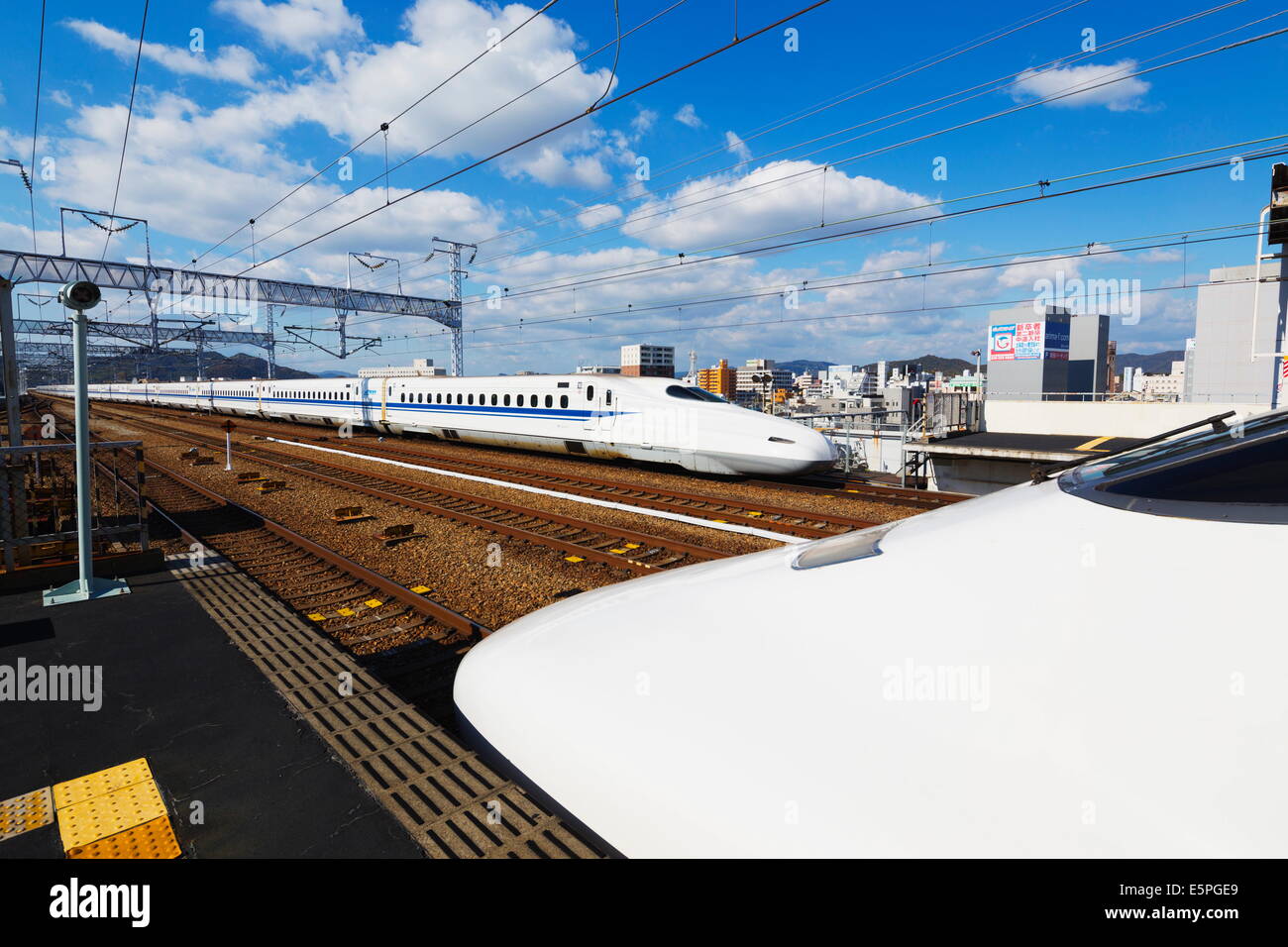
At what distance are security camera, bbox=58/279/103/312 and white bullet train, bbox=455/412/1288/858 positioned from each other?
19.8ft

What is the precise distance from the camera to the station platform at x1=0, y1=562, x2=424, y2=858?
2445 millimetres

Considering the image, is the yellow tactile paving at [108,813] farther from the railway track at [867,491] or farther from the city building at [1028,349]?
the city building at [1028,349]

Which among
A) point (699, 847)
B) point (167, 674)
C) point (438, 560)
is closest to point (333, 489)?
point (438, 560)

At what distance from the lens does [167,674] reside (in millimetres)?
4023

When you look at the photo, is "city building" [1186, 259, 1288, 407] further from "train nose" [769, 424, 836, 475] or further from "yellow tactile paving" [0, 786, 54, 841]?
"yellow tactile paving" [0, 786, 54, 841]

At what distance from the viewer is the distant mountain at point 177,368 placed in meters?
82.0

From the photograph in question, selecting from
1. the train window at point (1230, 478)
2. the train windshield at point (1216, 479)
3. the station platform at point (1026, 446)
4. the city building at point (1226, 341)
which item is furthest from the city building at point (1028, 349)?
the train window at point (1230, 478)

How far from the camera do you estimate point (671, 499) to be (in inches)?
506

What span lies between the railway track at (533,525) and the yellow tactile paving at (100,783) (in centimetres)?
539

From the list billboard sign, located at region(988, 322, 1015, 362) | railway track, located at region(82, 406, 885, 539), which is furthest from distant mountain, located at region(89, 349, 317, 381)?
billboard sign, located at region(988, 322, 1015, 362)

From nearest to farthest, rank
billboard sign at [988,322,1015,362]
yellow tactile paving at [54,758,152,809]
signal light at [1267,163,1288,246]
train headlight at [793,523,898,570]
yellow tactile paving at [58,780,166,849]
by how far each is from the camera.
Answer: train headlight at [793,523,898,570] → yellow tactile paving at [58,780,166,849] → yellow tactile paving at [54,758,152,809] → signal light at [1267,163,1288,246] → billboard sign at [988,322,1015,362]

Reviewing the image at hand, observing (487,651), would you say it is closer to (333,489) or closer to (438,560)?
(438,560)

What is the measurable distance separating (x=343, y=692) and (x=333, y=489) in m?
11.5

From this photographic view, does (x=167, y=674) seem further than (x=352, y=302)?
No
